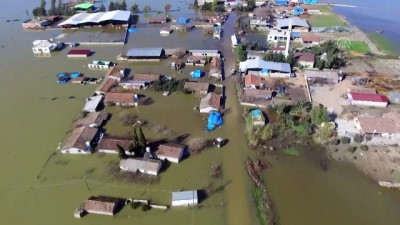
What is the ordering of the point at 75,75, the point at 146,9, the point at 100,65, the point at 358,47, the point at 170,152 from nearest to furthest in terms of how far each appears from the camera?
the point at 170,152 → the point at 75,75 → the point at 100,65 → the point at 358,47 → the point at 146,9

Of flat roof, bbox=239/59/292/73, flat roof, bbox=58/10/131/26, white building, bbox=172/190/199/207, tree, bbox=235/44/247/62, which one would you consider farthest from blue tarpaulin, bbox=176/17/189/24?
white building, bbox=172/190/199/207

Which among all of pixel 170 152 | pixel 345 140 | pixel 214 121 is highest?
pixel 214 121

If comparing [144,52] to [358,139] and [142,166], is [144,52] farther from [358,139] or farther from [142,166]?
[358,139]

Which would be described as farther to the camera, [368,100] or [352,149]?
[368,100]

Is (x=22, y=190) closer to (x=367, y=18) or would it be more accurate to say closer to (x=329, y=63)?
(x=329, y=63)

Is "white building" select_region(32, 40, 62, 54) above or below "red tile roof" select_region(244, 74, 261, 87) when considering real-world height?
above

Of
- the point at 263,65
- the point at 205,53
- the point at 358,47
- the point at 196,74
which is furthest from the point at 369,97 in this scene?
the point at 205,53

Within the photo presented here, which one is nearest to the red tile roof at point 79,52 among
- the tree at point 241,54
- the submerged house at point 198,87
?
the submerged house at point 198,87

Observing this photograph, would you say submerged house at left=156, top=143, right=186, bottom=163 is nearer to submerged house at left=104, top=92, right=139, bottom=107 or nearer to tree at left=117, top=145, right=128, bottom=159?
tree at left=117, top=145, right=128, bottom=159
